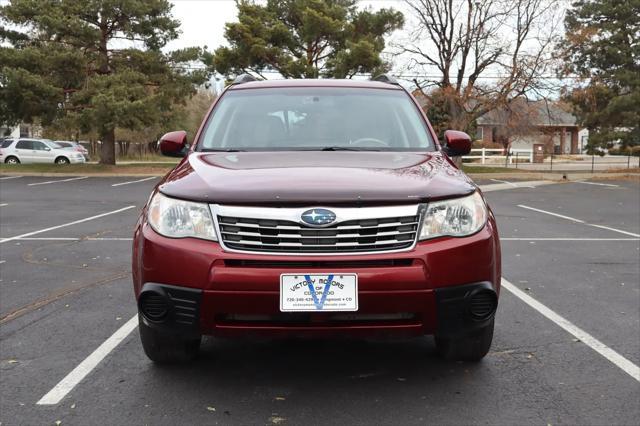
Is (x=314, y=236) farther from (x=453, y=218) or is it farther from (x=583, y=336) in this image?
(x=583, y=336)

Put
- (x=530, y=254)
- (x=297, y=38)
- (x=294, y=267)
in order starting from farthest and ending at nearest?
(x=297, y=38) < (x=530, y=254) < (x=294, y=267)

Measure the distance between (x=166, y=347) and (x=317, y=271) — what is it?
1.23 metres

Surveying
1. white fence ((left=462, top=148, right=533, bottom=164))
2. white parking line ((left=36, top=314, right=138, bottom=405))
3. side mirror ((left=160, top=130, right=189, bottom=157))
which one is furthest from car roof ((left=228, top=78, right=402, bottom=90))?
white fence ((left=462, top=148, right=533, bottom=164))

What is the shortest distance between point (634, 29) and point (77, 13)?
2700 centimetres

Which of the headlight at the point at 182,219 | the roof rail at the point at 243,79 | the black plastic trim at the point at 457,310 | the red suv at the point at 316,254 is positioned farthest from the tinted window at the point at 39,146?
the black plastic trim at the point at 457,310

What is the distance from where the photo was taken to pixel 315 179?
3006 millimetres

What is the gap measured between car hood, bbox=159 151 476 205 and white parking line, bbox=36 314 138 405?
1.21 meters

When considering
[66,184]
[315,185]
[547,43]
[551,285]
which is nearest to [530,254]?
[551,285]

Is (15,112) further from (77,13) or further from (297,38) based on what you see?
(297,38)

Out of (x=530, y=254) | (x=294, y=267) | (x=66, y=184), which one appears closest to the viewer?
(x=294, y=267)

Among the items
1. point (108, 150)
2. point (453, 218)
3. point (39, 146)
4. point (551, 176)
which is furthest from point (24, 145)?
point (453, 218)

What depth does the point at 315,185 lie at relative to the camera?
2928 millimetres

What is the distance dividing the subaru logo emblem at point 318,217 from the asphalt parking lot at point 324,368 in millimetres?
945

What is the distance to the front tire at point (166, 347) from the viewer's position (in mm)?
3406
